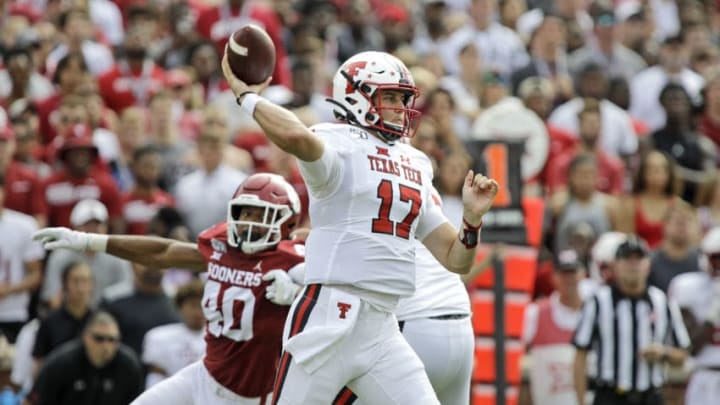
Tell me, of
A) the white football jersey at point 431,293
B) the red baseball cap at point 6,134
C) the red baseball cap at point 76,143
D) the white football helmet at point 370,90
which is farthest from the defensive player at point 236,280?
the red baseball cap at point 6,134

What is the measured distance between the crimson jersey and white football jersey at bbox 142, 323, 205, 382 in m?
2.71

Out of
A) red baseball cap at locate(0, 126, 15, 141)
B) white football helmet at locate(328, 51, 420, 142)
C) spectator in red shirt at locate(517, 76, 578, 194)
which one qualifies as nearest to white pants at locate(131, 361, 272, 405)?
white football helmet at locate(328, 51, 420, 142)

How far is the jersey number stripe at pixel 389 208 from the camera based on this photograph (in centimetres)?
648

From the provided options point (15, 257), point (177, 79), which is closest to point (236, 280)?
point (15, 257)

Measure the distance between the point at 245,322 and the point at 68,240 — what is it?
867 millimetres

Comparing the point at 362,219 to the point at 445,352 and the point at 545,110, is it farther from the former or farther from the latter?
the point at 545,110

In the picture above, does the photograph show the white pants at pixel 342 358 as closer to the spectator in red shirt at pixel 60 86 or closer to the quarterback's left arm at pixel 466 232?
the quarterback's left arm at pixel 466 232

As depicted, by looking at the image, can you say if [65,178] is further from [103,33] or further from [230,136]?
[103,33]

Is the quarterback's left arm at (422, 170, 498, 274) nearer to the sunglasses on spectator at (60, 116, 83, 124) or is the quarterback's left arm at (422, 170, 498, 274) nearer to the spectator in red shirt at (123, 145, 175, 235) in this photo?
the spectator in red shirt at (123, 145, 175, 235)

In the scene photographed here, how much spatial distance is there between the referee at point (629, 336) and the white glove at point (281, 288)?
337 centimetres

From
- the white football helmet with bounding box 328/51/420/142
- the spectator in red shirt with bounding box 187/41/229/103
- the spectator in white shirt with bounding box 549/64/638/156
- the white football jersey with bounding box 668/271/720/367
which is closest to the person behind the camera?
the white football helmet with bounding box 328/51/420/142

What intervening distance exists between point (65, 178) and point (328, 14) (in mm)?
4807

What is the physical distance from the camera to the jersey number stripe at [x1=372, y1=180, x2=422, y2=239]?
21.2 ft

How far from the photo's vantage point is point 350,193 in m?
6.43
